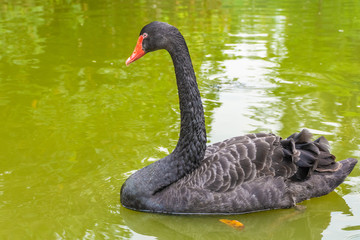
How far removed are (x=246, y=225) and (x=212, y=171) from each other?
53 centimetres

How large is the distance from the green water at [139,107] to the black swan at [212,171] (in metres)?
0.14

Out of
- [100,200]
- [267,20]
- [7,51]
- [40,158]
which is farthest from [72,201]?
[267,20]

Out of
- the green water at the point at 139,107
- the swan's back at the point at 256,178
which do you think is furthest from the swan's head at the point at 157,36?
the green water at the point at 139,107

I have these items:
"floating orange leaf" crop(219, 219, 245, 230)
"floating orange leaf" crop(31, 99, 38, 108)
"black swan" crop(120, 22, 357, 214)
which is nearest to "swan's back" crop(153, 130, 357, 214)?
"black swan" crop(120, 22, 357, 214)

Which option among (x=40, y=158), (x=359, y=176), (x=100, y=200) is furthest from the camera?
(x=40, y=158)

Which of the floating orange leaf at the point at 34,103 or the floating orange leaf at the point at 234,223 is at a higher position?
the floating orange leaf at the point at 34,103

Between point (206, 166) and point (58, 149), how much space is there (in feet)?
6.32

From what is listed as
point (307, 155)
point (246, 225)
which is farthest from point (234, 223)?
point (307, 155)

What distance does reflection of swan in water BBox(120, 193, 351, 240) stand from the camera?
4.43 metres

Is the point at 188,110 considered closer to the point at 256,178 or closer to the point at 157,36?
the point at 157,36

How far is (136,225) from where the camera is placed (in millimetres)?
4562

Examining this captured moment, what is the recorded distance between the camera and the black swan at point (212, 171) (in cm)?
466

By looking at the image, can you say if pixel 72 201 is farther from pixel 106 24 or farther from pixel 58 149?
pixel 106 24

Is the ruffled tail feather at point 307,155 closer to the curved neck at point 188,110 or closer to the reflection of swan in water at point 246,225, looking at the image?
the reflection of swan in water at point 246,225
